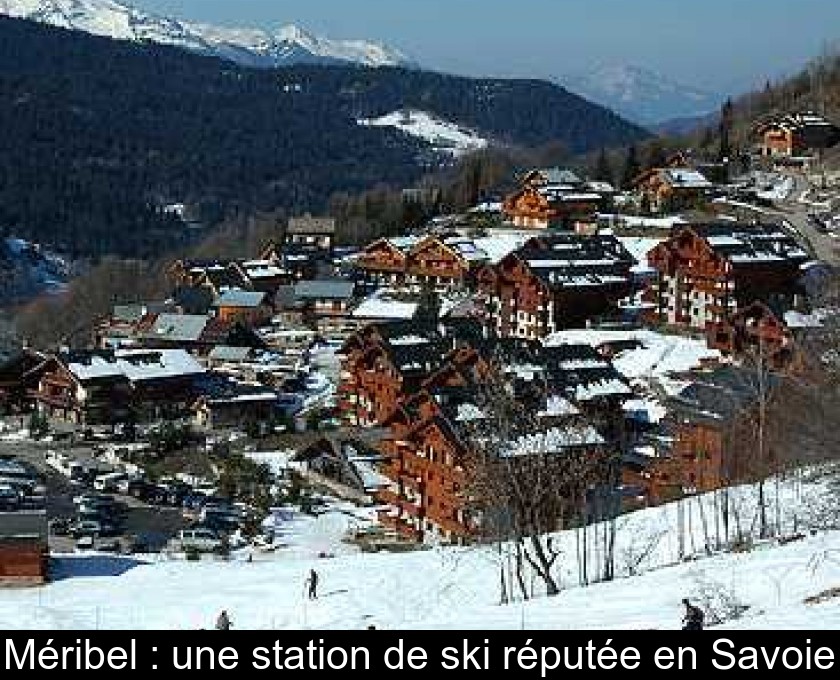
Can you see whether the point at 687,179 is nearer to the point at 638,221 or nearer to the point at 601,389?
the point at 638,221

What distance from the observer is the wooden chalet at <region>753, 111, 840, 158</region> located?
48.9 meters

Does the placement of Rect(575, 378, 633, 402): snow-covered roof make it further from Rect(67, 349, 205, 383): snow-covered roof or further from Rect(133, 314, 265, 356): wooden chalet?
Rect(133, 314, 265, 356): wooden chalet

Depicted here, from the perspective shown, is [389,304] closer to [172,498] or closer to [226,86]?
[172,498]

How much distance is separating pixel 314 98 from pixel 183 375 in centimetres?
15078

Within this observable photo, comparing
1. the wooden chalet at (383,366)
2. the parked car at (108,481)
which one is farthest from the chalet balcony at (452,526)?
the parked car at (108,481)

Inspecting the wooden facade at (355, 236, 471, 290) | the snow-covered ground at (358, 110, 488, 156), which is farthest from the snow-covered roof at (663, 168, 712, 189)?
the snow-covered ground at (358, 110, 488, 156)

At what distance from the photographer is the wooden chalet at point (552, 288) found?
3391 cm

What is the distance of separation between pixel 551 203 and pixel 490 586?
33221mm

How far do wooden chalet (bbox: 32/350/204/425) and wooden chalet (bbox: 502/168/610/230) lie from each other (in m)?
15.4

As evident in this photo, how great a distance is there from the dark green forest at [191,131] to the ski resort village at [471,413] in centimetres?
4006

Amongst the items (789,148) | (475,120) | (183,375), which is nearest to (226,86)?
(475,120)

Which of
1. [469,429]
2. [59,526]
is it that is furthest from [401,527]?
[59,526]

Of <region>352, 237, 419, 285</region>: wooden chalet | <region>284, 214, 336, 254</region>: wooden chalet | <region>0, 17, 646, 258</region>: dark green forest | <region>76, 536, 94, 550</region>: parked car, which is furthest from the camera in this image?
<region>0, 17, 646, 258</region>: dark green forest

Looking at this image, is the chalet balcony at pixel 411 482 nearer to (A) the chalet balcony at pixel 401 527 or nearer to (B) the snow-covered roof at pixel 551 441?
(A) the chalet balcony at pixel 401 527
